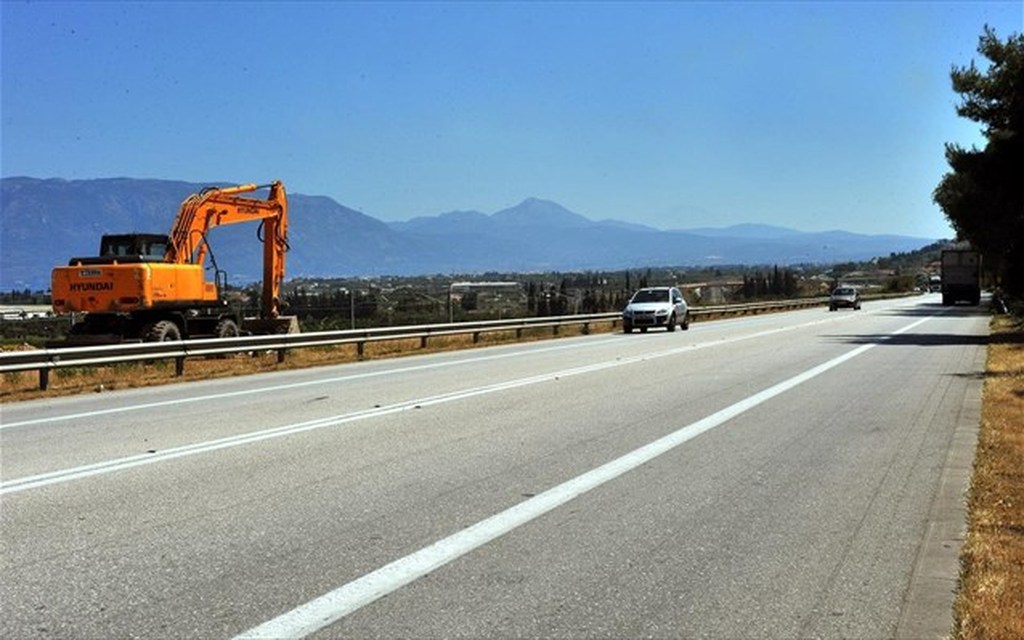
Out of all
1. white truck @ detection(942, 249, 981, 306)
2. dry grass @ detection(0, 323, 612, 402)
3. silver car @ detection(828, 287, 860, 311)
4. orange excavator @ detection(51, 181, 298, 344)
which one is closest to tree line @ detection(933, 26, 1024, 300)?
dry grass @ detection(0, 323, 612, 402)

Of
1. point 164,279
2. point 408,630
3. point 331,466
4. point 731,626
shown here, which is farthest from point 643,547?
point 164,279

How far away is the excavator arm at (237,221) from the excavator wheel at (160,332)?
2.35 meters

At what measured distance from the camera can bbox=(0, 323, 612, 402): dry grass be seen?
55.7 feet

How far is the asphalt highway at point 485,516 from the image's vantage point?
4.82 m

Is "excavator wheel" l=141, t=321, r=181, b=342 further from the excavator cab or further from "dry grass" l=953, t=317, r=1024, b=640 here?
"dry grass" l=953, t=317, r=1024, b=640

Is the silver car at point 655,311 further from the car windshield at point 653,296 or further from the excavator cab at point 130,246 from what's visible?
the excavator cab at point 130,246

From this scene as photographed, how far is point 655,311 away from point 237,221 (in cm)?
1583

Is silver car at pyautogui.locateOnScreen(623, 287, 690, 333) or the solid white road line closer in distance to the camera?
the solid white road line

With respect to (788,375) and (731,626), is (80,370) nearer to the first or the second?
(788,375)

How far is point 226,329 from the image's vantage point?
25.4m

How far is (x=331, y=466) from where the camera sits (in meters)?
8.52

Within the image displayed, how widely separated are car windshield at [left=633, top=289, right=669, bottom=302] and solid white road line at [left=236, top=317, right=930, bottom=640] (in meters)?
27.7

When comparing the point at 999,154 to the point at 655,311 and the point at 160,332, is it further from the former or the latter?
the point at 160,332

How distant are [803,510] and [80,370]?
1676cm
